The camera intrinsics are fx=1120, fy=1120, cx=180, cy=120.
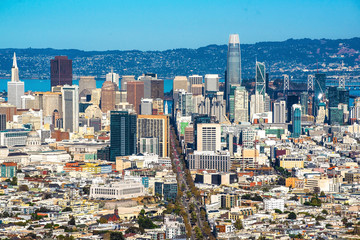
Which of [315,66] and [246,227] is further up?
[315,66]

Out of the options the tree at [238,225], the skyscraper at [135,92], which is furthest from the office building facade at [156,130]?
the skyscraper at [135,92]

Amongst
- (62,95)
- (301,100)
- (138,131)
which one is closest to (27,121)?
(62,95)

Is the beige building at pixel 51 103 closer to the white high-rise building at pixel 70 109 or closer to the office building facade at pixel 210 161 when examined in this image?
the white high-rise building at pixel 70 109

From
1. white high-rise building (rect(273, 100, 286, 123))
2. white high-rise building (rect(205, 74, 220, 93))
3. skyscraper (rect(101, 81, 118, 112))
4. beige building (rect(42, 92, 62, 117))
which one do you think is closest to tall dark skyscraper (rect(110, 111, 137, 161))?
beige building (rect(42, 92, 62, 117))

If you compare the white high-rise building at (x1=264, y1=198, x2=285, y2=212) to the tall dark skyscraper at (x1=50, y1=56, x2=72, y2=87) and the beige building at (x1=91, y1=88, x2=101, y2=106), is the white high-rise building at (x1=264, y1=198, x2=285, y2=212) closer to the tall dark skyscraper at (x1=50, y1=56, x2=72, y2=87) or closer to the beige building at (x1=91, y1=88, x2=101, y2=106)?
the beige building at (x1=91, y1=88, x2=101, y2=106)

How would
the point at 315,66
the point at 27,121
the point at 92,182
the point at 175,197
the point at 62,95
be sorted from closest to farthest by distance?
the point at 175,197, the point at 92,182, the point at 27,121, the point at 62,95, the point at 315,66

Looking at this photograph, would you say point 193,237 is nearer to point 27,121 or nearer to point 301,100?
point 27,121
